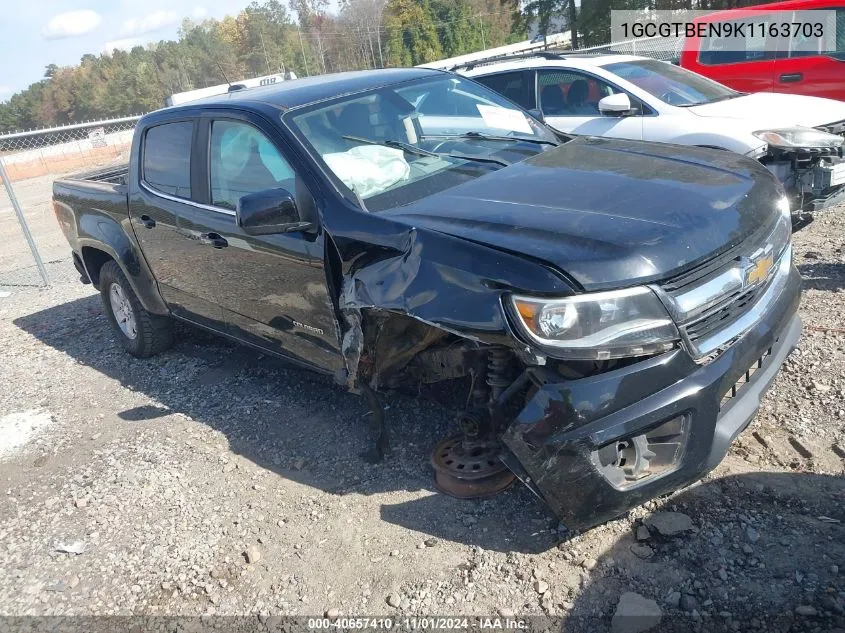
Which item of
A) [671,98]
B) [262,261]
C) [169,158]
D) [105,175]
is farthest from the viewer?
[671,98]

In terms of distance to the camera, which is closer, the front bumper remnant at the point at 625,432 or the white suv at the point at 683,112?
the front bumper remnant at the point at 625,432

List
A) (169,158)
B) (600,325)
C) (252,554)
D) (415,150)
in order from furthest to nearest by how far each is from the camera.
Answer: (169,158) < (415,150) < (252,554) < (600,325)

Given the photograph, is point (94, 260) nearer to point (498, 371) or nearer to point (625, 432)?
point (498, 371)

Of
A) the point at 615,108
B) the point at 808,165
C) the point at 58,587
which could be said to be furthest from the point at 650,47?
the point at 58,587

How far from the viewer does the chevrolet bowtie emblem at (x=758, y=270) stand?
110 inches

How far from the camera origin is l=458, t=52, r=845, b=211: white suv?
210 inches

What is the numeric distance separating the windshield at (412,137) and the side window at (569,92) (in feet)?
9.75

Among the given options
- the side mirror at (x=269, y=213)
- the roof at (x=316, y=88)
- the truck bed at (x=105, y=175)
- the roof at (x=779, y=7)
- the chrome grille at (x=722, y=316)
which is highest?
the roof at (x=316, y=88)

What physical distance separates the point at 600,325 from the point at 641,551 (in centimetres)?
99

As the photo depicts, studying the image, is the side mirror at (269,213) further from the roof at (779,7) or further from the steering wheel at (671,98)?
the roof at (779,7)

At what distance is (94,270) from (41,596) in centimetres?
327

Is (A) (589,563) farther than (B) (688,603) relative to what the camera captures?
Yes

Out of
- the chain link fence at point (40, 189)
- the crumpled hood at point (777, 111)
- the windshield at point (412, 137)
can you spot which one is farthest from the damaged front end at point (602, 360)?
the chain link fence at point (40, 189)

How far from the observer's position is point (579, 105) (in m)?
7.16
